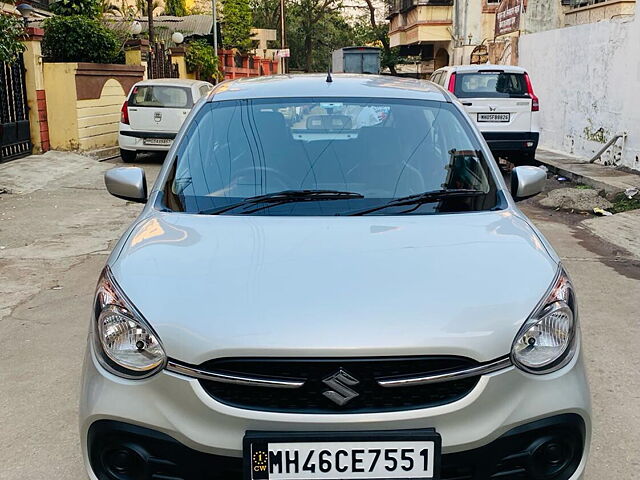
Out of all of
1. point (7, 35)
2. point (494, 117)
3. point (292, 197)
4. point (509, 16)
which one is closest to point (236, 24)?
point (509, 16)

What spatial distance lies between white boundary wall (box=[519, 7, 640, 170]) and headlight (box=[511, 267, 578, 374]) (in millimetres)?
10116

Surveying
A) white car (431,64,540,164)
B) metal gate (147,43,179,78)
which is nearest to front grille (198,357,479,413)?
white car (431,64,540,164)

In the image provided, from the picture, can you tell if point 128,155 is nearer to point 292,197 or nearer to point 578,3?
point 578,3

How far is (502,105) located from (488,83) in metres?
0.56

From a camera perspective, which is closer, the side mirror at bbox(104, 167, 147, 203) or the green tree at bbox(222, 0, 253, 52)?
the side mirror at bbox(104, 167, 147, 203)

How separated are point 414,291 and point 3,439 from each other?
2.22 meters

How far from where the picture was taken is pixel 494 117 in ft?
41.8

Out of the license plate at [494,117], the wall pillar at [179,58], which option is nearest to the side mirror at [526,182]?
the license plate at [494,117]

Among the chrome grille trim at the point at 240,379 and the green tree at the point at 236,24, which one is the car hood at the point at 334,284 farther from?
the green tree at the point at 236,24

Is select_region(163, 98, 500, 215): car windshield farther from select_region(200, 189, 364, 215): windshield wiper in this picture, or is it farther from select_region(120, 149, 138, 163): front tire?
select_region(120, 149, 138, 163): front tire

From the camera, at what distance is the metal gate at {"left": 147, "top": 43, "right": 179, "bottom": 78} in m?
21.2

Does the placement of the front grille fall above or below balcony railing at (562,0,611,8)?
below

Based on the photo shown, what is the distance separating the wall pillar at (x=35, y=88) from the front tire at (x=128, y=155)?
1.49 metres

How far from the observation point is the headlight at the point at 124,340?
7.50 ft
